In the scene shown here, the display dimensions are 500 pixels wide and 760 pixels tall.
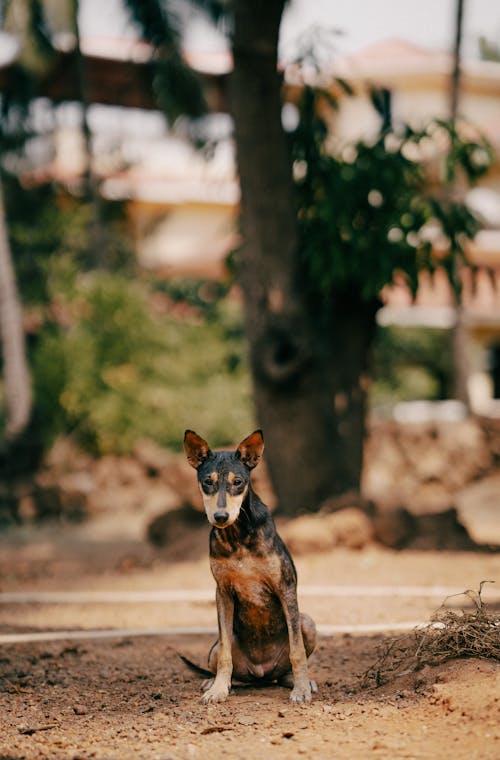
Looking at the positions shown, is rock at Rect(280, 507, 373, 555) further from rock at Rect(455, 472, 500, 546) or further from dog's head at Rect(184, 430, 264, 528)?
dog's head at Rect(184, 430, 264, 528)

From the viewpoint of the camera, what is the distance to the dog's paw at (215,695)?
511 cm

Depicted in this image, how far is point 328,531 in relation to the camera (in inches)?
411

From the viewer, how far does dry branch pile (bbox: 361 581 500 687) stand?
5152 millimetres

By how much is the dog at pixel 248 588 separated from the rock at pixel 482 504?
30.0 feet

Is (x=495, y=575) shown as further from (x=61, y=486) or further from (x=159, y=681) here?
(x=61, y=486)

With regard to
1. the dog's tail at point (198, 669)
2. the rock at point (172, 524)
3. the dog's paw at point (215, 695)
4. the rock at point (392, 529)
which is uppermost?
the dog's paw at point (215, 695)

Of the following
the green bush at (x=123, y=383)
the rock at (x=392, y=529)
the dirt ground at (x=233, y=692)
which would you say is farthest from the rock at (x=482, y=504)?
the dirt ground at (x=233, y=692)

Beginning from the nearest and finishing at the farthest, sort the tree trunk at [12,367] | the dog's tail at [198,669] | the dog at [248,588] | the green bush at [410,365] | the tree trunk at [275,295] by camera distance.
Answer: the dog at [248,588]
the dog's tail at [198,669]
the tree trunk at [275,295]
the tree trunk at [12,367]
the green bush at [410,365]

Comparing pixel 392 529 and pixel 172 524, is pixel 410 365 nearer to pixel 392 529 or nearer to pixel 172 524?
pixel 172 524

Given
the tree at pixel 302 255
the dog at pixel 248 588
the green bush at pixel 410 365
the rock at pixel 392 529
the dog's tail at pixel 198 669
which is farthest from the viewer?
the green bush at pixel 410 365

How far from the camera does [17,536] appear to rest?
16484 millimetres

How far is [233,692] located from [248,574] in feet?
2.59

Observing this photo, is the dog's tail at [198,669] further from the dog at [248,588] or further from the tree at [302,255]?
the tree at [302,255]

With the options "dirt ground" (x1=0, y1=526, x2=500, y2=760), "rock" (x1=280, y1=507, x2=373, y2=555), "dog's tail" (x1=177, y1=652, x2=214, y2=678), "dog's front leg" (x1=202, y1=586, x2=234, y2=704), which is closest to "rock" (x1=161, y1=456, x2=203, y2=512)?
"rock" (x1=280, y1=507, x2=373, y2=555)
